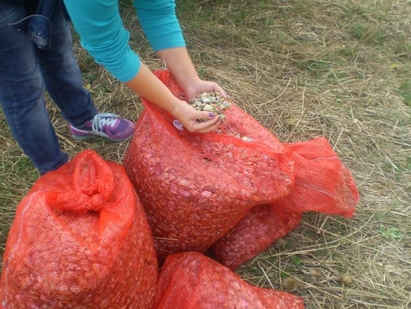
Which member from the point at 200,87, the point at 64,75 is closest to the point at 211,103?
the point at 200,87

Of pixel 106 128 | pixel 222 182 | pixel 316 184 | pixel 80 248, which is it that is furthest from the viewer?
pixel 106 128

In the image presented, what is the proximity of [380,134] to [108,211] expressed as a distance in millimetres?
1508

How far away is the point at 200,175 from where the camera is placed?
1268 millimetres

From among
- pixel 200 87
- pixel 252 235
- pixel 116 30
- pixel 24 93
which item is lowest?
pixel 252 235

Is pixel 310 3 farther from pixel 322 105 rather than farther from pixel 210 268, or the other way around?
pixel 210 268

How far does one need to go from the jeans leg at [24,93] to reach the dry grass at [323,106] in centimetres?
34

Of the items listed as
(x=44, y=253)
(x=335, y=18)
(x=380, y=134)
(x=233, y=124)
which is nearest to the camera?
(x=44, y=253)

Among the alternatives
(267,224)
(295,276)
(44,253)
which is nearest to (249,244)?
(267,224)

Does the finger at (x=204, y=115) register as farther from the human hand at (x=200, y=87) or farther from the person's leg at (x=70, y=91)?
the person's leg at (x=70, y=91)

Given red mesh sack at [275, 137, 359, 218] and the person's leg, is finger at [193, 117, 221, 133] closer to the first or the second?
red mesh sack at [275, 137, 359, 218]

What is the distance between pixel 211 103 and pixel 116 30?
40cm

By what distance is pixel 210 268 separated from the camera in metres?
1.33

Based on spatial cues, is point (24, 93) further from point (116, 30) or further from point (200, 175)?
point (200, 175)

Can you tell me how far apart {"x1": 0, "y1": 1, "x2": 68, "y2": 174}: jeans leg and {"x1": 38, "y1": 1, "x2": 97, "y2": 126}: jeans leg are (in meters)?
0.17
